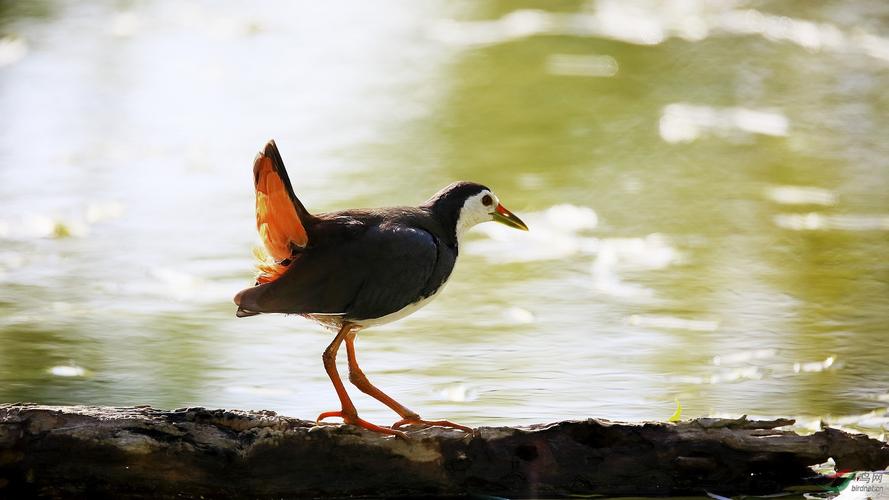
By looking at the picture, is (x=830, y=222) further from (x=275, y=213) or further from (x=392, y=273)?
(x=275, y=213)

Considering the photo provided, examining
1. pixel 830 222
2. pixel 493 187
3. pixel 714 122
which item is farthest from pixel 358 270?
pixel 714 122

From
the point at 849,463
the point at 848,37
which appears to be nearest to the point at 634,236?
the point at 849,463

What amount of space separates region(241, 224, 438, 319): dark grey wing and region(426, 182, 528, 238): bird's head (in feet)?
0.99

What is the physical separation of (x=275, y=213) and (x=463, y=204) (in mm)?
768

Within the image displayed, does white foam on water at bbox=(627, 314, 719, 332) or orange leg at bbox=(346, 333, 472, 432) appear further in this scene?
white foam on water at bbox=(627, 314, 719, 332)

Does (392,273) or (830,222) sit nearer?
(392,273)

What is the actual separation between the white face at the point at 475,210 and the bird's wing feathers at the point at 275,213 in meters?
0.64

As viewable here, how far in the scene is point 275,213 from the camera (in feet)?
13.8

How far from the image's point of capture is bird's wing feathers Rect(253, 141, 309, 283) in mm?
4121

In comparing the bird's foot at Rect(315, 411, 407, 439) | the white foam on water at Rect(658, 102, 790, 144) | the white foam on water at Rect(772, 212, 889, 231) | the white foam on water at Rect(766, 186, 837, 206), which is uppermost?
the white foam on water at Rect(658, 102, 790, 144)

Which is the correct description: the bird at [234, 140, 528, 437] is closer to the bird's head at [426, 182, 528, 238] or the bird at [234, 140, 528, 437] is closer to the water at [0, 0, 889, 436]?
the bird's head at [426, 182, 528, 238]

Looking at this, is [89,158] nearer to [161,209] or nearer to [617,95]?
[161,209]

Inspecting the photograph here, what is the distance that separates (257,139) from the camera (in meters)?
8.73

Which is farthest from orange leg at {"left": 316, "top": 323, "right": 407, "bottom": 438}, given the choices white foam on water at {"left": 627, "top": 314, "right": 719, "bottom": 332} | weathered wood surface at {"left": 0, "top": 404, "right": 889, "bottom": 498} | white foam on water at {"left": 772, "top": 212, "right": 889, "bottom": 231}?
white foam on water at {"left": 772, "top": 212, "right": 889, "bottom": 231}
